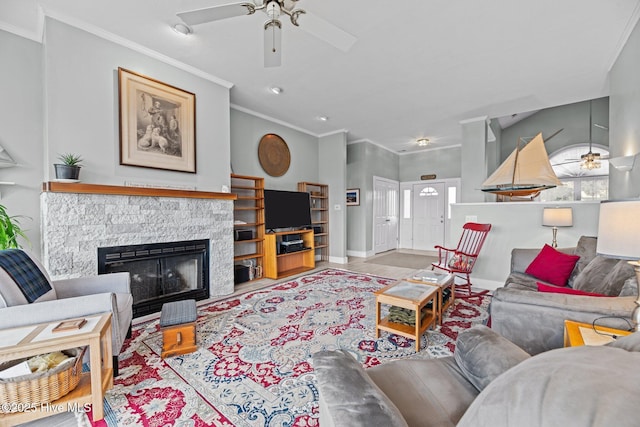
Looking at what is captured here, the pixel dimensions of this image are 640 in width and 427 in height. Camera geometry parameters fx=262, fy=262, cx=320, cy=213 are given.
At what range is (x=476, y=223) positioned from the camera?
4.03 metres

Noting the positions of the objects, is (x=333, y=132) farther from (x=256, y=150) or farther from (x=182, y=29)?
(x=182, y=29)

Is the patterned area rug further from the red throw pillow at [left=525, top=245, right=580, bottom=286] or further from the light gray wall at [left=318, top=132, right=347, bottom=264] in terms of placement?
the light gray wall at [left=318, top=132, right=347, bottom=264]

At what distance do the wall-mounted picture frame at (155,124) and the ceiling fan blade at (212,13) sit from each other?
1.35 m

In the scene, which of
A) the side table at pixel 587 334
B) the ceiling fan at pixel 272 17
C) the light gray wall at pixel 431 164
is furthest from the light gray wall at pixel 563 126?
the side table at pixel 587 334

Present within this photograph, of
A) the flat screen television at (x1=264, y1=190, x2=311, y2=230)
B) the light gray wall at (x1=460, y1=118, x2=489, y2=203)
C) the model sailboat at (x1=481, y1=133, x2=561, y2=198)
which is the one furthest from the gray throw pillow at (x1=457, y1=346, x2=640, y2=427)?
the light gray wall at (x1=460, y1=118, x2=489, y2=203)

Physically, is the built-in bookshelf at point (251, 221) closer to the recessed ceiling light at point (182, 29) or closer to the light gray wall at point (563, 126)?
the recessed ceiling light at point (182, 29)

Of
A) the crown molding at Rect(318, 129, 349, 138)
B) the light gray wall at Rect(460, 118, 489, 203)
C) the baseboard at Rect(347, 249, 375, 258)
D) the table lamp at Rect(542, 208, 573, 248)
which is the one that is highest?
the crown molding at Rect(318, 129, 349, 138)

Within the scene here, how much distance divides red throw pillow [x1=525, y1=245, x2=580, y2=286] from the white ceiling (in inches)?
86.5

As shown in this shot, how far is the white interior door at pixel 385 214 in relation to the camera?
22.6 ft

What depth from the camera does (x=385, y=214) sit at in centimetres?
732

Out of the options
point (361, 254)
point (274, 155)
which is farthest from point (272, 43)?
point (361, 254)

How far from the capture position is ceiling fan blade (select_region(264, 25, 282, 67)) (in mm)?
2041

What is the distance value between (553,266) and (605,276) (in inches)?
22.7

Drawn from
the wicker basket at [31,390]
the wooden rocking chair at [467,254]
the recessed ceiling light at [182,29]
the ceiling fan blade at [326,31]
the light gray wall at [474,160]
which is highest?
the recessed ceiling light at [182,29]
